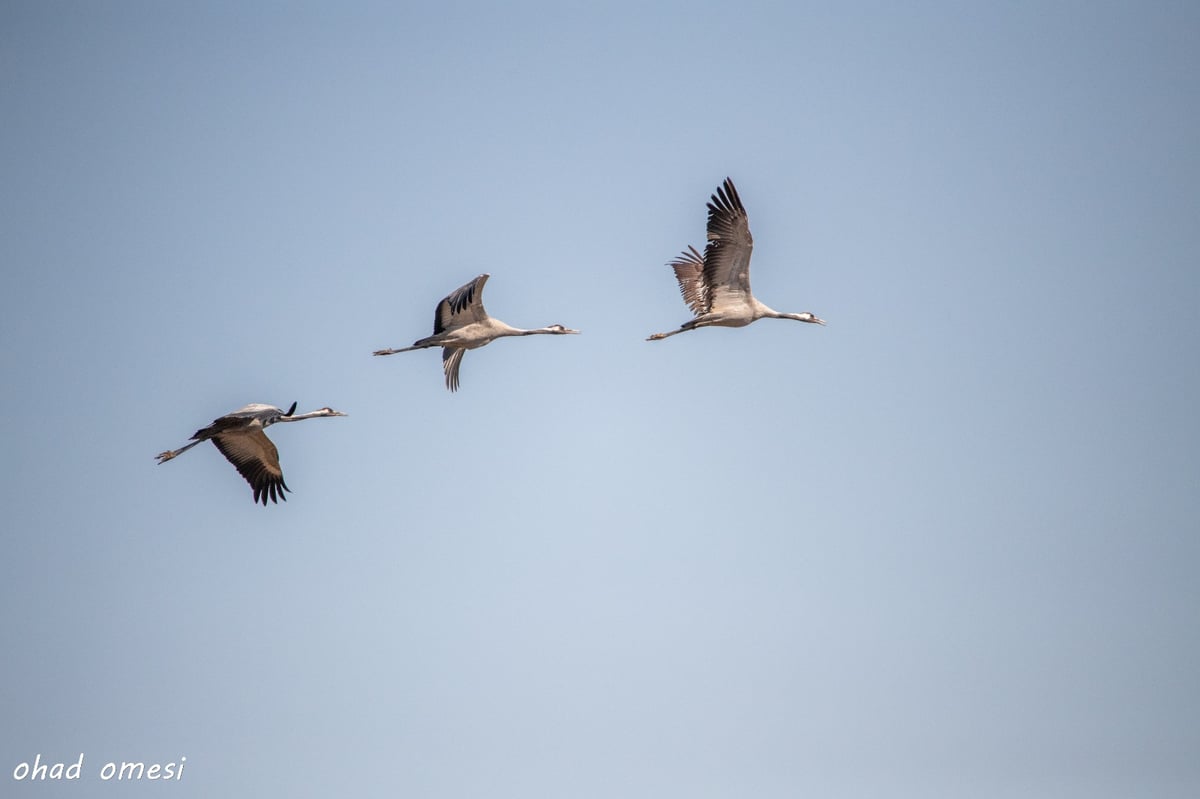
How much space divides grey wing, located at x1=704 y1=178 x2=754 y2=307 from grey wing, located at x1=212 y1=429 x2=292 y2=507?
367 inches

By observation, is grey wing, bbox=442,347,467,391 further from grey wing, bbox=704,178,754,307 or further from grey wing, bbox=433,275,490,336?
grey wing, bbox=704,178,754,307

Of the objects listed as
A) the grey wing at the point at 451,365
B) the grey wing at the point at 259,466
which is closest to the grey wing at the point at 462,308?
the grey wing at the point at 451,365

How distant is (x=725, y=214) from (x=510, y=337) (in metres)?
5.44

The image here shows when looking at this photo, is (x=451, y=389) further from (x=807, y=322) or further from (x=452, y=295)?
(x=807, y=322)

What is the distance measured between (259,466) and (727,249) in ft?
33.9

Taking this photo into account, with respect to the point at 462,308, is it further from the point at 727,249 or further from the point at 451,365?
the point at 727,249

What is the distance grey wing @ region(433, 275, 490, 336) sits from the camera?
104 ft

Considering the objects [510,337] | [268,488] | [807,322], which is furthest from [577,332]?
[268,488]

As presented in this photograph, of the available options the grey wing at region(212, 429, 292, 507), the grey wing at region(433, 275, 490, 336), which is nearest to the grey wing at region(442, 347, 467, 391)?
the grey wing at region(433, 275, 490, 336)

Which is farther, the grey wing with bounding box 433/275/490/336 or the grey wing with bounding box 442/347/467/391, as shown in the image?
the grey wing with bounding box 442/347/467/391

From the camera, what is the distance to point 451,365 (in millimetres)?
34781

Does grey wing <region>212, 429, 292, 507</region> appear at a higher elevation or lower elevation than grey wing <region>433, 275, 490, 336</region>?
lower

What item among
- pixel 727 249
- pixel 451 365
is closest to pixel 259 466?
pixel 451 365

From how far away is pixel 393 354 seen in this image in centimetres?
3409
